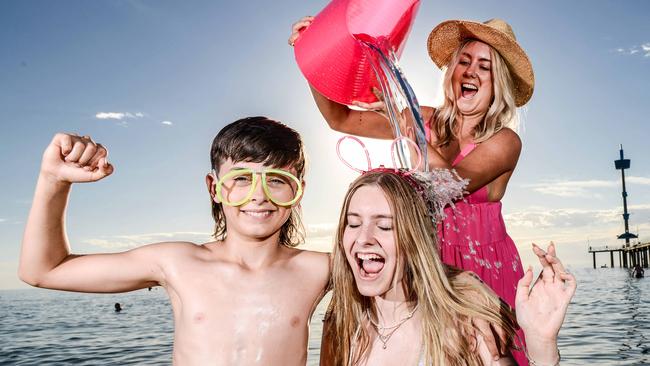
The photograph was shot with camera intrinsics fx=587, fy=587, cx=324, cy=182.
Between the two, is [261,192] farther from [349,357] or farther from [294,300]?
[349,357]

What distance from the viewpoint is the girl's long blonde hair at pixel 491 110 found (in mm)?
4180

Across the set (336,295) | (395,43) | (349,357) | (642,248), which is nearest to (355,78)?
(395,43)

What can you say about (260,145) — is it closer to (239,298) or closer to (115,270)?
(239,298)

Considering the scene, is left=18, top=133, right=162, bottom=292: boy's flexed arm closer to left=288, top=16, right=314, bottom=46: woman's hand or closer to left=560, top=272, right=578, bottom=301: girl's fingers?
left=288, top=16, right=314, bottom=46: woman's hand

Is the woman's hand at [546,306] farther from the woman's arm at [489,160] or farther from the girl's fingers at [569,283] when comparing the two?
the woman's arm at [489,160]

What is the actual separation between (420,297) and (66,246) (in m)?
1.98

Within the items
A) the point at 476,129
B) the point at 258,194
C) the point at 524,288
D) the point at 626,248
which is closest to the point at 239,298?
the point at 258,194

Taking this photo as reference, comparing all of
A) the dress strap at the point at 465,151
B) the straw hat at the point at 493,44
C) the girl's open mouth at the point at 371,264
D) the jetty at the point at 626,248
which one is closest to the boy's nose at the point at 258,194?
the girl's open mouth at the point at 371,264

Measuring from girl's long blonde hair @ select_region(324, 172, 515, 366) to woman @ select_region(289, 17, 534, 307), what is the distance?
54 centimetres

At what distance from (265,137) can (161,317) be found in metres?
27.1

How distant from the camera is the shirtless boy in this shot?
339 cm

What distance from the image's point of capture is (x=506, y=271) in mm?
4004

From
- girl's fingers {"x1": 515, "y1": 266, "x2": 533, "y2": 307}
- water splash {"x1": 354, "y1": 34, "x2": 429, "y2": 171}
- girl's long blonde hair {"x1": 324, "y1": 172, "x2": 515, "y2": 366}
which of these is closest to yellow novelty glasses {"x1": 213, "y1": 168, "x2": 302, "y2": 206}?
girl's long blonde hair {"x1": 324, "y1": 172, "x2": 515, "y2": 366}

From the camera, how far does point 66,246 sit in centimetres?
324
